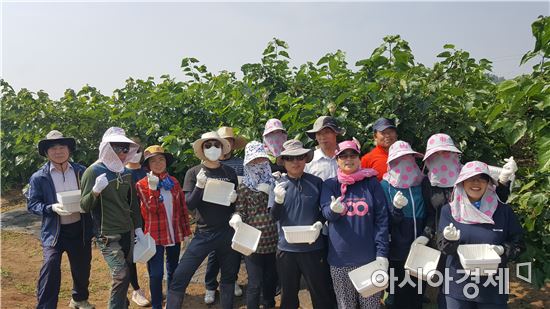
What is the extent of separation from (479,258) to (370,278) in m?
0.77

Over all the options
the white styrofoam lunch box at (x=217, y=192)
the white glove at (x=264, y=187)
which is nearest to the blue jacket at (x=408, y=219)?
the white glove at (x=264, y=187)

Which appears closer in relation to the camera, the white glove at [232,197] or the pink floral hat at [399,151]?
the pink floral hat at [399,151]

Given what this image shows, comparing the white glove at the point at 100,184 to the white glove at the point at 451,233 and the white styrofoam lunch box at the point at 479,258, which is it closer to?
the white glove at the point at 451,233

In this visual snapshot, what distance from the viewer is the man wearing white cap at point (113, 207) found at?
11.8ft

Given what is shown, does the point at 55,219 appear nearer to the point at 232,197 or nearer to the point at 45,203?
the point at 45,203

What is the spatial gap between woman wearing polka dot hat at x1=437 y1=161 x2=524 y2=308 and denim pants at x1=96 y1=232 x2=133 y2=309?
2635mm

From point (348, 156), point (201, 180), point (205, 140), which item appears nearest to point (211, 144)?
point (205, 140)

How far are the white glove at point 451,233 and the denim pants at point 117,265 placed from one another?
267 cm

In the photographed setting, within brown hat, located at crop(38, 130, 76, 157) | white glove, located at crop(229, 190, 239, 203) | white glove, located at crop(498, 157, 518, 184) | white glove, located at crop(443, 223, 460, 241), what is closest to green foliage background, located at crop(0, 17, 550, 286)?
Result: white glove, located at crop(498, 157, 518, 184)

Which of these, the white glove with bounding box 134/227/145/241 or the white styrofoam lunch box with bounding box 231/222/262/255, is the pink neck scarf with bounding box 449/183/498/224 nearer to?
the white styrofoam lunch box with bounding box 231/222/262/255

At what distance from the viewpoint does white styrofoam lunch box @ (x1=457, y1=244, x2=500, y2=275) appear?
2785 millimetres


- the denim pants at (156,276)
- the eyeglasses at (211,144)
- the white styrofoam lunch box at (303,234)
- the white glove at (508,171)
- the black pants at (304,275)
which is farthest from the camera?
the denim pants at (156,276)

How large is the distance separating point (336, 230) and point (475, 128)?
1.73 m

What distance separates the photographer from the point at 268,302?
4266 millimetres
